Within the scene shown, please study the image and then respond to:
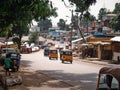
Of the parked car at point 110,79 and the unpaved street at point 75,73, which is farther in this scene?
the unpaved street at point 75,73

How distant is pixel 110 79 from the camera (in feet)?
29.5

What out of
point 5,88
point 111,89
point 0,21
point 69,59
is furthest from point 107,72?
point 69,59

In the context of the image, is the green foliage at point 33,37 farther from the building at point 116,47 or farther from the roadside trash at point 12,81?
the roadside trash at point 12,81

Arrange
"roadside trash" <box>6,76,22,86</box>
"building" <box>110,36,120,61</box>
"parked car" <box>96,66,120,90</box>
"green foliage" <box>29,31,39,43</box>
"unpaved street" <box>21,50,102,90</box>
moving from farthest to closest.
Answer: "green foliage" <box>29,31,39,43</box> → "building" <box>110,36,120,61</box> → "unpaved street" <box>21,50,102,90</box> → "roadside trash" <box>6,76,22,86</box> → "parked car" <box>96,66,120,90</box>

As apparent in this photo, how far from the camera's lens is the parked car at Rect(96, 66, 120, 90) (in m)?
8.59

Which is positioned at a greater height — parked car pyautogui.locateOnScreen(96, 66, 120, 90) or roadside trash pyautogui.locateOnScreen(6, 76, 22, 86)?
parked car pyautogui.locateOnScreen(96, 66, 120, 90)

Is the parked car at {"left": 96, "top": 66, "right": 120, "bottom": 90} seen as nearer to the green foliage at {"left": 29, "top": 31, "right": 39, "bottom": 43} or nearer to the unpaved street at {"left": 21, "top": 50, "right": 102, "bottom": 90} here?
the unpaved street at {"left": 21, "top": 50, "right": 102, "bottom": 90}

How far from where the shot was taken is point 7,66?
2761 cm

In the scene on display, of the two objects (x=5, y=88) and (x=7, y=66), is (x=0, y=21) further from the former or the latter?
(x=5, y=88)

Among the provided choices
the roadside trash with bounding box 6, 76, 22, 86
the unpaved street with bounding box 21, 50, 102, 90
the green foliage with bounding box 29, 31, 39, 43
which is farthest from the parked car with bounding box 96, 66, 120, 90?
the green foliage with bounding box 29, 31, 39, 43

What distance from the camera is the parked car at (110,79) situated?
8.59 m

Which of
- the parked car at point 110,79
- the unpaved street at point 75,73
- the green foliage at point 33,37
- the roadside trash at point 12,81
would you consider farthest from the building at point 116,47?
the green foliage at point 33,37

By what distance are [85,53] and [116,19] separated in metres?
12.8

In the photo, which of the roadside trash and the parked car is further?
the roadside trash
